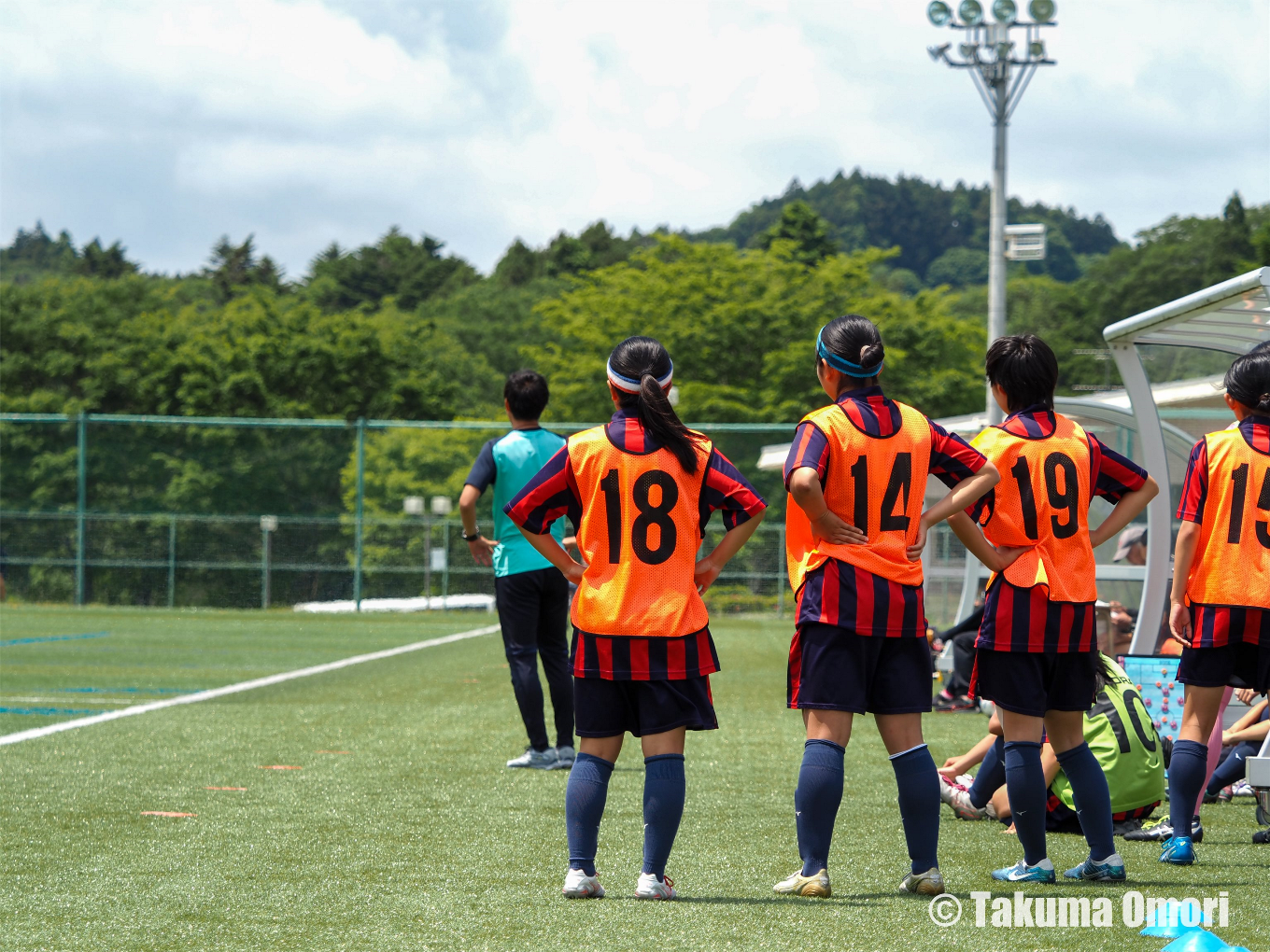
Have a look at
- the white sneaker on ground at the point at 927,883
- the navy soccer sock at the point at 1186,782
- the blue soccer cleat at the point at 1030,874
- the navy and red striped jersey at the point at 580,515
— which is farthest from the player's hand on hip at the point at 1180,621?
the navy and red striped jersey at the point at 580,515

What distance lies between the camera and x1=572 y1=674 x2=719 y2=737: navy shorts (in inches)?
170

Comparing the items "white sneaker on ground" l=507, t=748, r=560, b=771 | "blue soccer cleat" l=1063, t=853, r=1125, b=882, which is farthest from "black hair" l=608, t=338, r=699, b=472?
"white sneaker on ground" l=507, t=748, r=560, b=771

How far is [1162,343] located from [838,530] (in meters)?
3.46

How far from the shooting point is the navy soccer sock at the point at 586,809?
4312 mm

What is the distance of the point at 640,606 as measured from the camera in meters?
4.29

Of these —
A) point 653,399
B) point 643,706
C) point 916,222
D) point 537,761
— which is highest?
point 916,222

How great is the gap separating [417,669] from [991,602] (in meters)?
9.50

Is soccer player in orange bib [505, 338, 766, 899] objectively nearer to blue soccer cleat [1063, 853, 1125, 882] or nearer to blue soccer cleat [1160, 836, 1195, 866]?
blue soccer cleat [1063, 853, 1125, 882]

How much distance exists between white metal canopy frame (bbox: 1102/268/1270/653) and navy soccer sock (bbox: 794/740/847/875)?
284 cm

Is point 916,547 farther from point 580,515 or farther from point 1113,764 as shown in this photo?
point 1113,764

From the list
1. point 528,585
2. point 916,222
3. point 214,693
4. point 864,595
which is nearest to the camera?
point 864,595

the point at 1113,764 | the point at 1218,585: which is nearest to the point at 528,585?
the point at 1113,764

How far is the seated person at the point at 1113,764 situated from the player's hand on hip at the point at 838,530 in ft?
5.43

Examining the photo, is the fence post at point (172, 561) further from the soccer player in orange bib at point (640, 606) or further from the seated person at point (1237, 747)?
the soccer player in orange bib at point (640, 606)
